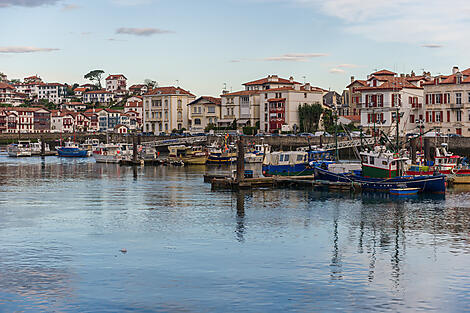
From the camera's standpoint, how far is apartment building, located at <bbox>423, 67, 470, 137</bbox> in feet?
350

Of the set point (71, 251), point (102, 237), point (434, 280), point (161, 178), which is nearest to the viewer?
point (434, 280)

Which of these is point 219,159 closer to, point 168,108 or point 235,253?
point 168,108

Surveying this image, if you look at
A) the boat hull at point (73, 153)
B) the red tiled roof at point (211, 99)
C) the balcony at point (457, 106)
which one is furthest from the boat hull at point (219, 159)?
the red tiled roof at point (211, 99)

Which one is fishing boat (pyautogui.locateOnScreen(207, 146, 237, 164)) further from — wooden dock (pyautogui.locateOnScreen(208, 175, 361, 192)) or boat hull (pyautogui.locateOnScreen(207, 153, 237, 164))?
wooden dock (pyautogui.locateOnScreen(208, 175, 361, 192))

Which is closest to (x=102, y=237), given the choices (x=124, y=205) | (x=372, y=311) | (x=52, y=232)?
(x=52, y=232)

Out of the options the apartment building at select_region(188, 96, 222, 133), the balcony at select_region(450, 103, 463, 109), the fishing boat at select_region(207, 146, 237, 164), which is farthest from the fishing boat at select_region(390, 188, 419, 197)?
the apartment building at select_region(188, 96, 222, 133)

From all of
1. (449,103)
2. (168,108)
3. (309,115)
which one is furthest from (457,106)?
(168,108)

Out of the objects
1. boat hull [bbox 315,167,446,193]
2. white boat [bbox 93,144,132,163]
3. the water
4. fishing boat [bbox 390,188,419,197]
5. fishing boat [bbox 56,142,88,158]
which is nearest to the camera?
the water

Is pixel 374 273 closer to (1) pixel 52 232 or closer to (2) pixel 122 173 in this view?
(1) pixel 52 232

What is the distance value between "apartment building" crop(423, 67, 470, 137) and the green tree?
32.1m

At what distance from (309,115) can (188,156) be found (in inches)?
1718

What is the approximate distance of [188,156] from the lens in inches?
4045

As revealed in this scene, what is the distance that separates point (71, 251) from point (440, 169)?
137ft

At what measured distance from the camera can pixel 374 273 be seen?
96.0ft
